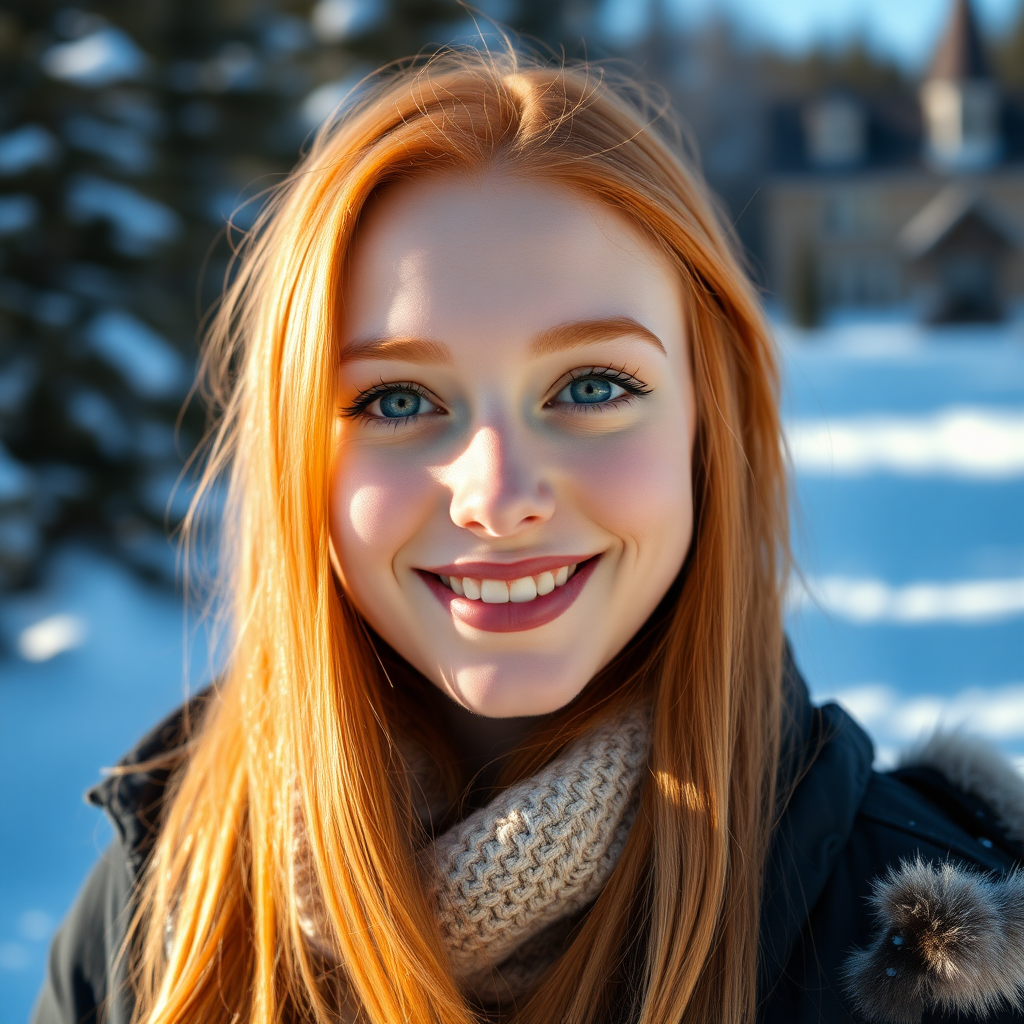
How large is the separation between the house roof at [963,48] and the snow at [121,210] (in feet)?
36.1

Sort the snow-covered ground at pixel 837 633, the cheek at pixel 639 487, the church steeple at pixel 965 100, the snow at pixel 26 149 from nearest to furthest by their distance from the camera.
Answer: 1. the cheek at pixel 639 487
2. the snow-covered ground at pixel 837 633
3. the snow at pixel 26 149
4. the church steeple at pixel 965 100

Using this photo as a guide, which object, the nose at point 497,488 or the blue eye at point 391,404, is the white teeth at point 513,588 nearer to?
the nose at point 497,488

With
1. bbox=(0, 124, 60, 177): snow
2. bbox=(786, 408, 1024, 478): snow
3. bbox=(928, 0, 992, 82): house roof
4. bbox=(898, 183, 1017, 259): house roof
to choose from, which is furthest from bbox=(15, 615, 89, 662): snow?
bbox=(928, 0, 992, 82): house roof

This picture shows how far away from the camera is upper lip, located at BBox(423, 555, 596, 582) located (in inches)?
42.1

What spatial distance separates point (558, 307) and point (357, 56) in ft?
14.5

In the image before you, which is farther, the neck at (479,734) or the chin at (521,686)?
the neck at (479,734)

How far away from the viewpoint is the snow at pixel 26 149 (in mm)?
3957

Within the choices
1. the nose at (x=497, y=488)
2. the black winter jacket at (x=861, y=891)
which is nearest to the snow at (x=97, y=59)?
the black winter jacket at (x=861, y=891)

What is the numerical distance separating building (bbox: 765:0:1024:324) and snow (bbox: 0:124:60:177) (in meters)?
8.65

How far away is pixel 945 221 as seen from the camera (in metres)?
10.6

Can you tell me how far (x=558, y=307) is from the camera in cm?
105

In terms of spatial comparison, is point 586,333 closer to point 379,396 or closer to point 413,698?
point 379,396

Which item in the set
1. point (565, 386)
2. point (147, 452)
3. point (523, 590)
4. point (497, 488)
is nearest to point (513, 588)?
point (523, 590)

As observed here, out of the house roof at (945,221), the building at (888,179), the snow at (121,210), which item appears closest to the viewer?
the snow at (121,210)
